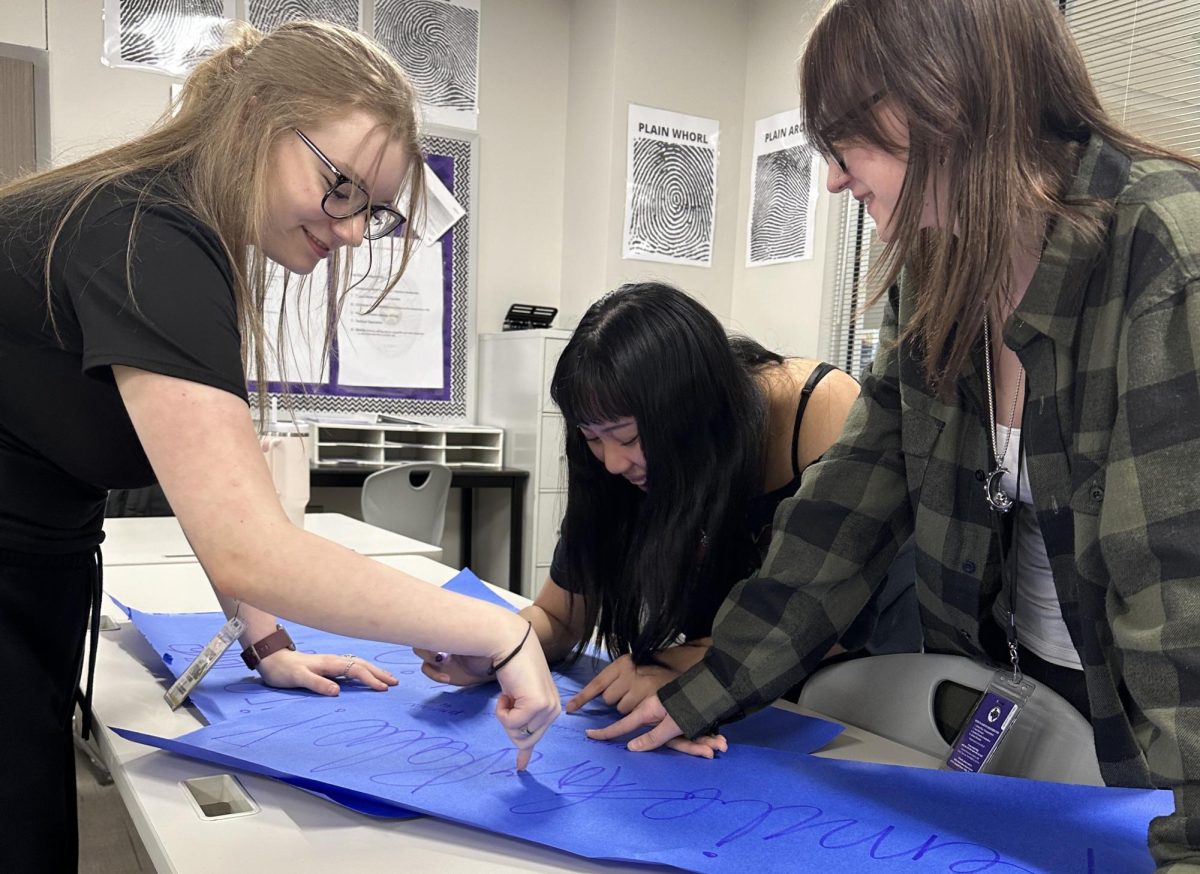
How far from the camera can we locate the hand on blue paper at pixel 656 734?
0.86m

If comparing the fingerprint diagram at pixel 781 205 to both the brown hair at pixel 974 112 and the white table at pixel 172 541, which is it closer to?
the white table at pixel 172 541

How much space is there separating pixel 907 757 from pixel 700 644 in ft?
0.88

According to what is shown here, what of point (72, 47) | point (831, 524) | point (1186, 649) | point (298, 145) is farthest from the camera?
point (72, 47)

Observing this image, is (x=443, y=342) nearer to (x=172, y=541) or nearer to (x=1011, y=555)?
(x=172, y=541)

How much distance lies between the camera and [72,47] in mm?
3264

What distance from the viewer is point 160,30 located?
338 centimetres

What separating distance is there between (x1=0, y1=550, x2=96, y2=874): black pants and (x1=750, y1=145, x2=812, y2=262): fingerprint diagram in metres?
3.15

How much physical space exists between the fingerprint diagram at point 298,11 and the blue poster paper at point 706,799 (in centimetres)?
325

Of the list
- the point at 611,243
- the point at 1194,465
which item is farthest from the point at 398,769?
the point at 611,243

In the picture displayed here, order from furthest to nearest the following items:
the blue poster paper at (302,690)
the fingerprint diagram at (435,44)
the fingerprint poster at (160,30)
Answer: the fingerprint diagram at (435,44) → the fingerprint poster at (160,30) → the blue poster paper at (302,690)

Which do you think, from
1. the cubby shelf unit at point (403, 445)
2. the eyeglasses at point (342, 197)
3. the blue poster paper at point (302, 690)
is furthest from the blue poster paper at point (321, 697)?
the cubby shelf unit at point (403, 445)

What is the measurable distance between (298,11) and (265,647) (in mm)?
3240

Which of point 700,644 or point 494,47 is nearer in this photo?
point 700,644

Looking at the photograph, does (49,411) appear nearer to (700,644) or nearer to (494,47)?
(700,644)
